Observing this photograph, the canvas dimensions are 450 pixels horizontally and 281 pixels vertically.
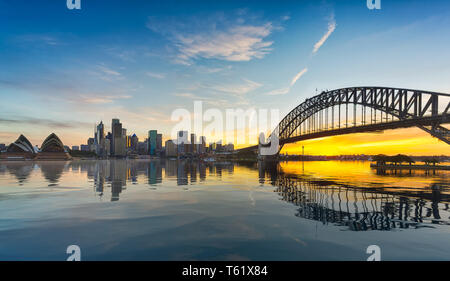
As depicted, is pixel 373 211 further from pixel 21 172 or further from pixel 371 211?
pixel 21 172

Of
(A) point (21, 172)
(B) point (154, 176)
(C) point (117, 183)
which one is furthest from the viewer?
(A) point (21, 172)

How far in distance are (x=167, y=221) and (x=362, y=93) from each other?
10243cm

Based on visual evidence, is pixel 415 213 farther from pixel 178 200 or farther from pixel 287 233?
pixel 178 200

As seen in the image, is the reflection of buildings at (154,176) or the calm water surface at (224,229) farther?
the reflection of buildings at (154,176)

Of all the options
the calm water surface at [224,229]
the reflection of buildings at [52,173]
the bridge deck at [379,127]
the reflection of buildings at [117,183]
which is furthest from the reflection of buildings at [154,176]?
the bridge deck at [379,127]

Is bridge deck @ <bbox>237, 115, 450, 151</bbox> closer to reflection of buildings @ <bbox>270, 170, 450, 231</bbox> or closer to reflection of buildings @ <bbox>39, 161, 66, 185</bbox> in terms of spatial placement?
reflection of buildings @ <bbox>270, 170, 450, 231</bbox>

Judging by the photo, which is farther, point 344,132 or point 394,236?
point 344,132

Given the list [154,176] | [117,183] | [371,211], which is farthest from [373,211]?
[154,176]

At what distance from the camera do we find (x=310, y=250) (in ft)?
28.8

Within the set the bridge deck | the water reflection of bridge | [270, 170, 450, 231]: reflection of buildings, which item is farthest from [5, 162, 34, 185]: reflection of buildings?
the bridge deck

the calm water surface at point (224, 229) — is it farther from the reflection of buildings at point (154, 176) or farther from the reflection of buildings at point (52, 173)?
the reflection of buildings at point (52, 173)

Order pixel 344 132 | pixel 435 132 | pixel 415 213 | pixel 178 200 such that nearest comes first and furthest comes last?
pixel 415 213, pixel 178 200, pixel 435 132, pixel 344 132
